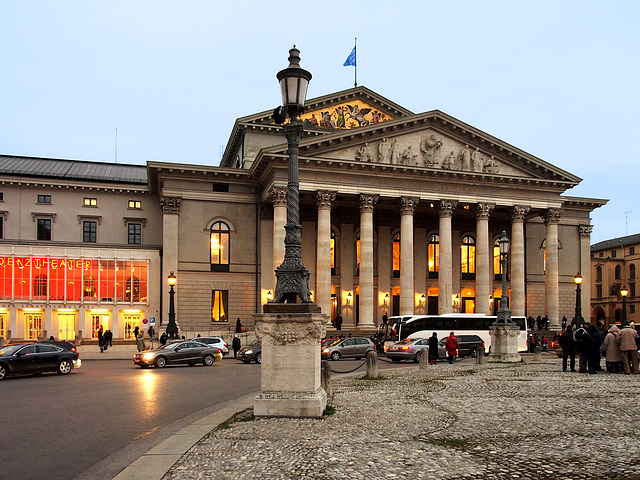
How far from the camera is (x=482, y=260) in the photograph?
55.7 metres

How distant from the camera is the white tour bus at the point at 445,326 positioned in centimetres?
4494

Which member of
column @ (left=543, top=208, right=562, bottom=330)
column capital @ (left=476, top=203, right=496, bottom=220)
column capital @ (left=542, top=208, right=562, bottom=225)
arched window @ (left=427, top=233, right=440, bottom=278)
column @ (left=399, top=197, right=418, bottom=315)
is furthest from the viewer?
arched window @ (left=427, top=233, right=440, bottom=278)

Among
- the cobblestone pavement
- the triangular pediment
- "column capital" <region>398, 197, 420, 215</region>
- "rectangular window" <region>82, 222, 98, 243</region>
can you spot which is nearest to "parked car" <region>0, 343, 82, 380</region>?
the cobblestone pavement

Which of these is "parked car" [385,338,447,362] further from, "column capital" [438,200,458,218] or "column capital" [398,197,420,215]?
"column capital" [438,200,458,218]

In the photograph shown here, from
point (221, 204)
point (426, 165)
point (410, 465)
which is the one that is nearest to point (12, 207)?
point (221, 204)

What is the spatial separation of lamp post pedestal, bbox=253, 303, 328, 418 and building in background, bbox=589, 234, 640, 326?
95794 mm

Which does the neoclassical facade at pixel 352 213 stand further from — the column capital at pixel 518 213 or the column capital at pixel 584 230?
the column capital at pixel 584 230

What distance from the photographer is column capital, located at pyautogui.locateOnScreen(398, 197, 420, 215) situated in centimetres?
5356

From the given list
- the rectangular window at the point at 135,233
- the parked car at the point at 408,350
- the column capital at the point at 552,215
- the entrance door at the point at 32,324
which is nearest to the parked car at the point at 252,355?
the parked car at the point at 408,350

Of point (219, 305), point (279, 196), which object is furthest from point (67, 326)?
point (279, 196)

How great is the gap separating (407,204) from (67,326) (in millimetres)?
30025

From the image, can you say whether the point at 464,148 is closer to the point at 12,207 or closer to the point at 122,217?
the point at 122,217

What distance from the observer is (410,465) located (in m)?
8.88

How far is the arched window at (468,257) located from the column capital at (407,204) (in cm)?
1135
